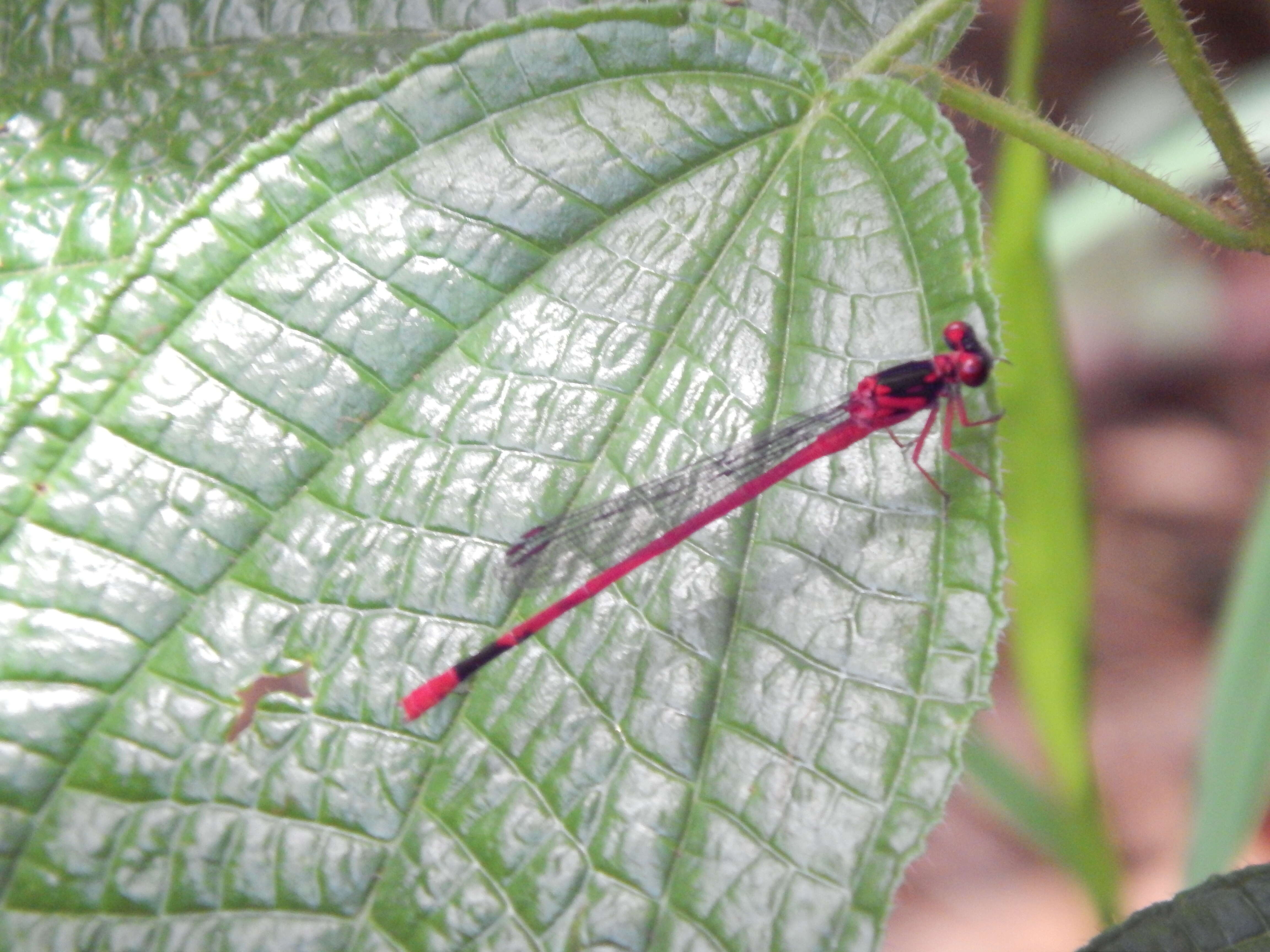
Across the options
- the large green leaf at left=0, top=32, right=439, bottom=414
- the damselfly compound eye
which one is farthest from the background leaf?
the large green leaf at left=0, top=32, right=439, bottom=414

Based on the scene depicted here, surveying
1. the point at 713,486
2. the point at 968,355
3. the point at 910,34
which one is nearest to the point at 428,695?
the point at 713,486

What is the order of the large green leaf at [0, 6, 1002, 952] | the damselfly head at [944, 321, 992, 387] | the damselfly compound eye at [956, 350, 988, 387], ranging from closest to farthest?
the large green leaf at [0, 6, 1002, 952], the damselfly head at [944, 321, 992, 387], the damselfly compound eye at [956, 350, 988, 387]

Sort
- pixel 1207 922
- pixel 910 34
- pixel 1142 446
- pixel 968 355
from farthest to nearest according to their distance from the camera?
1. pixel 1142 446
2. pixel 910 34
3. pixel 968 355
4. pixel 1207 922

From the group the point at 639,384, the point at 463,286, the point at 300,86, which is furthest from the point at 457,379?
the point at 300,86

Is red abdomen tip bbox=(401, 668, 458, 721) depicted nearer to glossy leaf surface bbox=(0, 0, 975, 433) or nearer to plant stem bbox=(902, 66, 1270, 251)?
glossy leaf surface bbox=(0, 0, 975, 433)

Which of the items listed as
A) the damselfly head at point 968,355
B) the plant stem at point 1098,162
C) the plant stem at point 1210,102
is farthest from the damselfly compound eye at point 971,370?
the plant stem at point 1210,102

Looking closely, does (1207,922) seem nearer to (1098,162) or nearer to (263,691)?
(1098,162)

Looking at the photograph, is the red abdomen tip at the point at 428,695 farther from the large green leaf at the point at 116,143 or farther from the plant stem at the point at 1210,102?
the plant stem at the point at 1210,102
